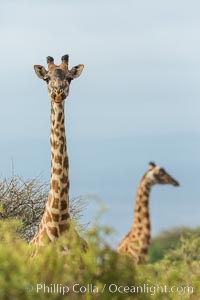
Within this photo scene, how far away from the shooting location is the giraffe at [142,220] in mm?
17344

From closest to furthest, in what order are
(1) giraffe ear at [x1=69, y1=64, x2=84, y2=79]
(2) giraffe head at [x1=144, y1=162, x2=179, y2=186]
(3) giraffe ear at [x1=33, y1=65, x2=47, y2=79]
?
1. (1) giraffe ear at [x1=69, y1=64, x2=84, y2=79]
2. (3) giraffe ear at [x1=33, y1=65, x2=47, y2=79]
3. (2) giraffe head at [x1=144, y1=162, x2=179, y2=186]

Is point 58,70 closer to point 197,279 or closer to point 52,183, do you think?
point 52,183

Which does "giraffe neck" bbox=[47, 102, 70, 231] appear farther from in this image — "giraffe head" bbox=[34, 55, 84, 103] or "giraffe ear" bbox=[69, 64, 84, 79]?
"giraffe ear" bbox=[69, 64, 84, 79]

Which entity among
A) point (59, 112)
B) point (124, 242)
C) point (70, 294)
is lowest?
point (70, 294)

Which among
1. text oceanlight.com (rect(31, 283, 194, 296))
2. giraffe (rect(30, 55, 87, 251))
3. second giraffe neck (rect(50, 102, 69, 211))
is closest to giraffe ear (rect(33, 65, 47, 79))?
giraffe (rect(30, 55, 87, 251))

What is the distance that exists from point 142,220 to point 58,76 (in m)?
3.51

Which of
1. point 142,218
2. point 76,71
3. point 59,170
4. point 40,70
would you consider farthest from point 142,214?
point 40,70

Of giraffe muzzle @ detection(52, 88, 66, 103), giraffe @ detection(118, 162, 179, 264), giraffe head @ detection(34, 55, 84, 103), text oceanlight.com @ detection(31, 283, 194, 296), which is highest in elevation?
giraffe head @ detection(34, 55, 84, 103)

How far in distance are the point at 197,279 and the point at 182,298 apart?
29 centimetres

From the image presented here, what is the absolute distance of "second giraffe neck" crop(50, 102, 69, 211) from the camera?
14.9 m

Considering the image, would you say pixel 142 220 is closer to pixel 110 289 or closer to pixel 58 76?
pixel 58 76

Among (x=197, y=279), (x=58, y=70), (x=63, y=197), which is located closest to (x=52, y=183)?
(x=63, y=197)

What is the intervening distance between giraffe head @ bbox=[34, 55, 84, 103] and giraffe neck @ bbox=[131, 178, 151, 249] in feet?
9.33

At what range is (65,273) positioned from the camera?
11172 millimetres
